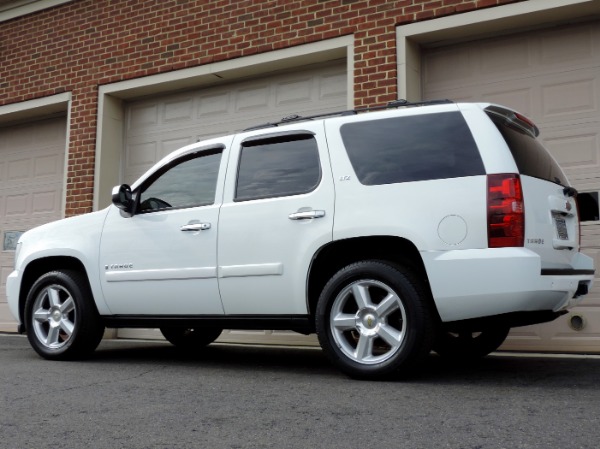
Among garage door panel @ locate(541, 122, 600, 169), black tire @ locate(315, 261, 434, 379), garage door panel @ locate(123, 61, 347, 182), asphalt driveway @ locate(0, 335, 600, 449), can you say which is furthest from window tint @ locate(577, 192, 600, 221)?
black tire @ locate(315, 261, 434, 379)

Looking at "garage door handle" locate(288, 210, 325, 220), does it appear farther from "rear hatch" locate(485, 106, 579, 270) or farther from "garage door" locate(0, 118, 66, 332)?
"garage door" locate(0, 118, 66, 332)

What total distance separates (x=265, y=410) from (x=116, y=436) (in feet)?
2.74

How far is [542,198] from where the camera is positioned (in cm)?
445

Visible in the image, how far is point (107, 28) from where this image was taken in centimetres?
1020

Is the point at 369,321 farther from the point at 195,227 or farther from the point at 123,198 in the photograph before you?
the point at 123,198

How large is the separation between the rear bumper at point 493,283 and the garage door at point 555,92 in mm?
2669

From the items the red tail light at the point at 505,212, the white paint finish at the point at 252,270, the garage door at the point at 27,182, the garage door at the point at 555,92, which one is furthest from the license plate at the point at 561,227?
the garage door at the point at 27,182

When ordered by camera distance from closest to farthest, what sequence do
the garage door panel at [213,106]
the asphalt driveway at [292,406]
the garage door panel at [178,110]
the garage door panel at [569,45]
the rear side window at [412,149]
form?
the asphalt driveway at [292,406]
the rear side window at [412,149]
the garage door panel at [569,45]
the garage door panel at [213,106]
the garage door panel at [178,110]

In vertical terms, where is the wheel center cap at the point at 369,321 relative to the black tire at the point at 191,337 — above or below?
above

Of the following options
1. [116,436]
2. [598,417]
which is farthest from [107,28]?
[598,417]

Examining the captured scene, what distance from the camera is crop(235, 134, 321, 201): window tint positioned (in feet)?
16.7

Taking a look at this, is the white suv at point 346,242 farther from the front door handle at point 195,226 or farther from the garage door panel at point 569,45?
the garage door panel at point 569,45

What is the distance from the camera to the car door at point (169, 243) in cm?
536

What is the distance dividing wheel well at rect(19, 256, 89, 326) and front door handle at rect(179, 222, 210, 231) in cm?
130
